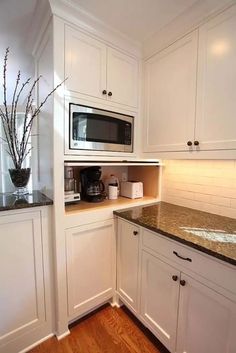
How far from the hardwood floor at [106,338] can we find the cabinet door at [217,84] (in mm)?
1452

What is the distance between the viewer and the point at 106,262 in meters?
1.58

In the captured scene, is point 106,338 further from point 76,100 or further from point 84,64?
point 84,64

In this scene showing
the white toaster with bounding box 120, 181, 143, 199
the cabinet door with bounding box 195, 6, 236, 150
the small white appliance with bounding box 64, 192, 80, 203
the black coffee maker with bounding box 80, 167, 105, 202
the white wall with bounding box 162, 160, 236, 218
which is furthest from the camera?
the white toaster with bounding box 120, 181, 143, 199

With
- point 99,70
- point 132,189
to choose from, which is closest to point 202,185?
point 132,189

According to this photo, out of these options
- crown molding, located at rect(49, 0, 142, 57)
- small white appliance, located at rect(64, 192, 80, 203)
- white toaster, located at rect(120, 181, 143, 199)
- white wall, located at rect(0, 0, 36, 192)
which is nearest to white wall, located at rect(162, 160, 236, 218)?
white toaster, located at rect(120, 181, 143, 199)

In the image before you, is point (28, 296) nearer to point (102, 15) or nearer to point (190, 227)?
point (190, 227)

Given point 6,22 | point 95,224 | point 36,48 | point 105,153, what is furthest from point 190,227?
point 6,22

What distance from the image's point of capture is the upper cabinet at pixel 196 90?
1.11 m

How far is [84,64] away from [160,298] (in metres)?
1.68

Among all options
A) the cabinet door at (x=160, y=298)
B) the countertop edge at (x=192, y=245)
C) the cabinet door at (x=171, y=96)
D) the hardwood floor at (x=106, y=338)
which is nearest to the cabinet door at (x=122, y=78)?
the cabinet door at (x=171, y=96)

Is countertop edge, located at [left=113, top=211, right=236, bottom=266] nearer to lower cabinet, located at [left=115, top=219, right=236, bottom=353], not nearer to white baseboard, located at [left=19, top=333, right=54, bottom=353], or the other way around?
lower cabinet, located at [left=115, top=219, right=236, bottom=353]

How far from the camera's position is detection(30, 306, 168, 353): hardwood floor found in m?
1.31

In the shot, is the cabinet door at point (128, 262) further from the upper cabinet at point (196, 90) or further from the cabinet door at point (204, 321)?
the upper cabinet at point (196, 90)

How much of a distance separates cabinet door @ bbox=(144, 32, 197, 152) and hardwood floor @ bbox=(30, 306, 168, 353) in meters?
1.43
